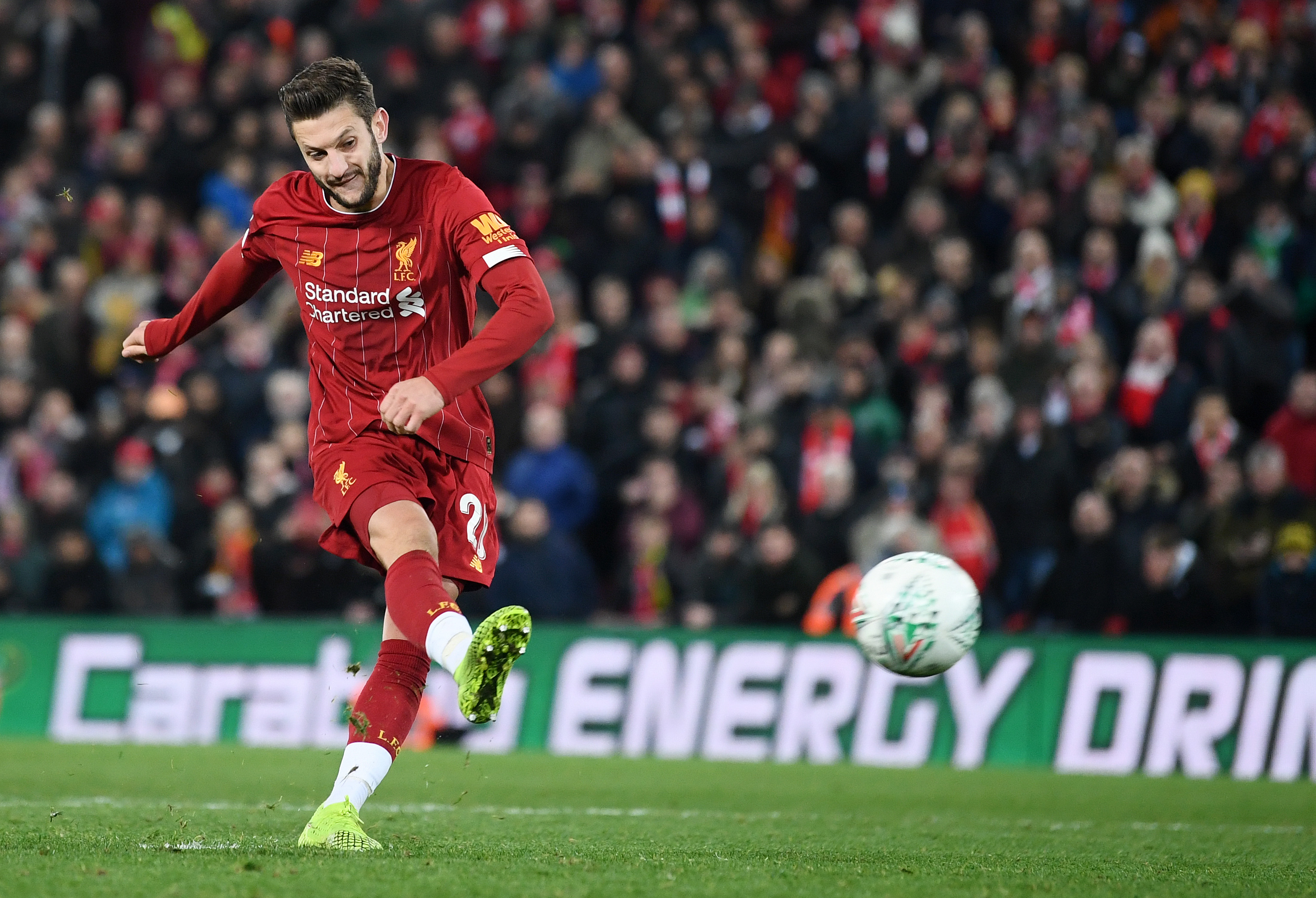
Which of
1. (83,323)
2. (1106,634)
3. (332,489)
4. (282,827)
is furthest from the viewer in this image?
(83,323)

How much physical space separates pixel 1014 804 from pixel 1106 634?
3.26 metres

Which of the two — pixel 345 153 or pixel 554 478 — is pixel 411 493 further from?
pixel 554 478

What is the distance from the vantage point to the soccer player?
5602 mm

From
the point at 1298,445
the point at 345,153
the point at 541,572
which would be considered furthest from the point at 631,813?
the point at 1298,445

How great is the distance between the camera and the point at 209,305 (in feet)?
20.8

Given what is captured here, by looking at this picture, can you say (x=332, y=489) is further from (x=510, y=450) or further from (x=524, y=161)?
(x=524, y=161)

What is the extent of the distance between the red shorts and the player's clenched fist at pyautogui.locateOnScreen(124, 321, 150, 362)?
0.91 m

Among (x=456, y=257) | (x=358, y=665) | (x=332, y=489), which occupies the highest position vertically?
(x=456, y=257)

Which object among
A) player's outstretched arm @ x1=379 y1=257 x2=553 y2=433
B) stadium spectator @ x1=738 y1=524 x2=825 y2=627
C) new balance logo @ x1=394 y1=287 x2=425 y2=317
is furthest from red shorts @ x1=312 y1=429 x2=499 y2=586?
stadium spectator @ x1=738 y1=524 x2=825 y2=627

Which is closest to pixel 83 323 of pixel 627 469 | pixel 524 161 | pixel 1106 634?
pixel 524 161

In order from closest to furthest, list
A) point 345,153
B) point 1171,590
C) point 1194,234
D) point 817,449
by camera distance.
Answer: point 345,153 → point 1171,590 → point 817,449 → point 1194,234

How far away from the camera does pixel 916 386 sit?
44.4 feet

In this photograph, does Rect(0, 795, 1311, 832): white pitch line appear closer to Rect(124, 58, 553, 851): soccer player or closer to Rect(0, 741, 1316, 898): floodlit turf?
Rect(0, 741, 1316, 898): floodlit turf

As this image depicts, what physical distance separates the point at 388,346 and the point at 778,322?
28.7 feet
